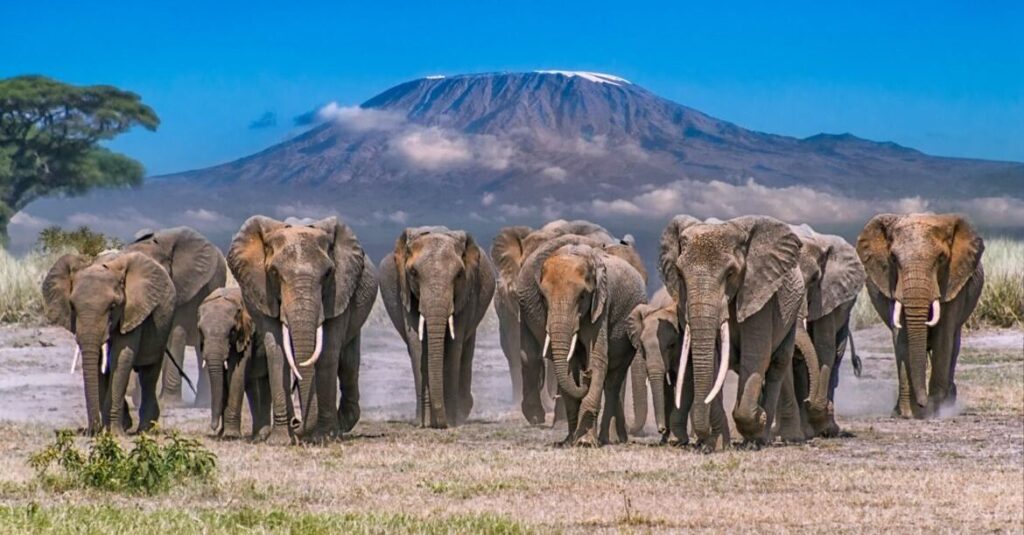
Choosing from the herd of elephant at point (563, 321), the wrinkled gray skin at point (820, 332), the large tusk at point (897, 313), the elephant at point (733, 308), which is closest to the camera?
the elephant at point (733, 308)

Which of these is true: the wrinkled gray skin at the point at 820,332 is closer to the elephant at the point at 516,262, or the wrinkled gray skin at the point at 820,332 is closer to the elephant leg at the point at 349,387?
the elephant at the point at 516,262

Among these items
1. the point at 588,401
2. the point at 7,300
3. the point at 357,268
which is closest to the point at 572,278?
the point at 588,401

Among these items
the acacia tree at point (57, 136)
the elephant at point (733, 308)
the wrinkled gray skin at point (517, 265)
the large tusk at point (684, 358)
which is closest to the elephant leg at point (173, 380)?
the wrinkled gray skin at point (517, 265)

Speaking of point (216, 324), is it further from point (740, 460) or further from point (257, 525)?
point (257, 525)

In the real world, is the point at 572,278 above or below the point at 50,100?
below

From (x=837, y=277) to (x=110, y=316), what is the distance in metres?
7.33

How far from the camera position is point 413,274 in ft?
64.6

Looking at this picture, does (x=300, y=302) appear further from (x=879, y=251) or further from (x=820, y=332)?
(x=879, y=251)

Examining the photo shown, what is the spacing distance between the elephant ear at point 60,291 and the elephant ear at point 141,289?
1.21 ft

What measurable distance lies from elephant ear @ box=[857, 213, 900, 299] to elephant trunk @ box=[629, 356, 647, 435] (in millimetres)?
4448

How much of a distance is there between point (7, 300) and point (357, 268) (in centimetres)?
1718

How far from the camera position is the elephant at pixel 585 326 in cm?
1650

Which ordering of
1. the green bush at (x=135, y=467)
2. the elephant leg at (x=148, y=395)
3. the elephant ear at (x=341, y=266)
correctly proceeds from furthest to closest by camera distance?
the elephant leg at (x=148, y=395)
the elephant ear at (x=341, y=266)
the green bush at (x=135, y=467)

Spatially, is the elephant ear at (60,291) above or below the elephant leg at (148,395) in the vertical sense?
above
